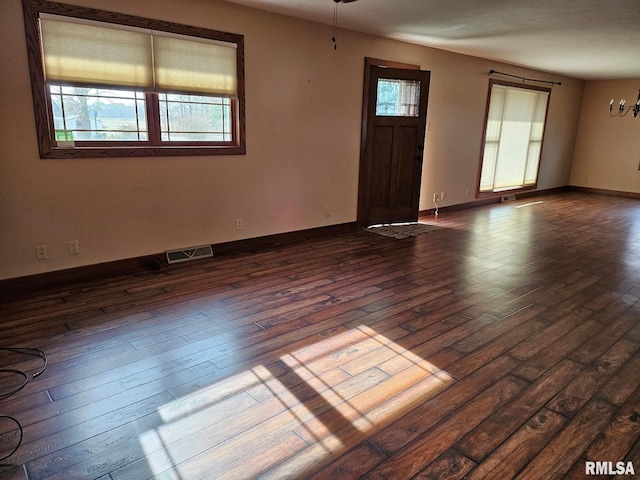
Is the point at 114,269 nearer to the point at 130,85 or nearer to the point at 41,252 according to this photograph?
the point at 41,252

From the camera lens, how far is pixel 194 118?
432 centimetres

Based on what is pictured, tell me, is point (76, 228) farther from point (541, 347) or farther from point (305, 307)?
point (541, 347)

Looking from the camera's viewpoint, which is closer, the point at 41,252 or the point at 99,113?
the point at 41,252

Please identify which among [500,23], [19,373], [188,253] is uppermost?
[500,23]

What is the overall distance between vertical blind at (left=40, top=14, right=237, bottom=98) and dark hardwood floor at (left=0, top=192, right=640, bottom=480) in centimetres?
178

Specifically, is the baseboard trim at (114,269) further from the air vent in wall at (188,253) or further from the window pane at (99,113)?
the window pane at (99,113)

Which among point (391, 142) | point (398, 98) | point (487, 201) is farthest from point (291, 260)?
point (487, 201)

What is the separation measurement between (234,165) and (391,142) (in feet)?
8.15

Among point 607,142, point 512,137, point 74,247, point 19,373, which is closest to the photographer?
point 19,373

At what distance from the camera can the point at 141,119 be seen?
3.98 metres

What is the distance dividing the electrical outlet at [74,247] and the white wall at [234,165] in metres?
0.04

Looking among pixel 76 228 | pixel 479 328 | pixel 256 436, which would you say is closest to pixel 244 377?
pixel 256 436

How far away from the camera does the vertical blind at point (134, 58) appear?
3.38 m

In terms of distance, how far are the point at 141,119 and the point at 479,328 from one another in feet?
11.5
